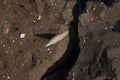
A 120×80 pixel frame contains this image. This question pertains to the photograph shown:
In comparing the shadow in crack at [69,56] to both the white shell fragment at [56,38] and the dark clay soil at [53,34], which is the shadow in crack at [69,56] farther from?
the white shell fragment at [56,38]

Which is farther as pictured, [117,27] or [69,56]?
[69,56]

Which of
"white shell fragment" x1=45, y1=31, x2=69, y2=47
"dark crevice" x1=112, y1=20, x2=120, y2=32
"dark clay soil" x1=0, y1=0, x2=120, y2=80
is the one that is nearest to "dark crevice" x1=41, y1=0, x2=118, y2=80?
"dark clay soil" x1=0, y1=0, x2=120, y2=80

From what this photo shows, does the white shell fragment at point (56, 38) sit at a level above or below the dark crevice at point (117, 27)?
below

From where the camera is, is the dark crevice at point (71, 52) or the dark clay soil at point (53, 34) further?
the dark crevice at point (71, 52)

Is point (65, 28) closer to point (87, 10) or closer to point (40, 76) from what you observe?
point (87, 10)

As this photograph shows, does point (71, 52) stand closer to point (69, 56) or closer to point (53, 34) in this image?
point (69, 56)

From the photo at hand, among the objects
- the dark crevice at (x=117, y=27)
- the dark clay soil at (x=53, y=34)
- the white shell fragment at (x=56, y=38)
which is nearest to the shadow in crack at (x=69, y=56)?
the dark clay soil at (x=53, y=34)

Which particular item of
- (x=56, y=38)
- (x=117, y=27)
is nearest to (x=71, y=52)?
(x=56, y=38)

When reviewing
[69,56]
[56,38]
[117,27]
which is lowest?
[69,56]

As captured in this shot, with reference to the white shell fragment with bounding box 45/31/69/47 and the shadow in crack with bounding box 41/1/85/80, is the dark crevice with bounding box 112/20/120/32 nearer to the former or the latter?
the shadow in crack with bounding box 41/1/85/80
